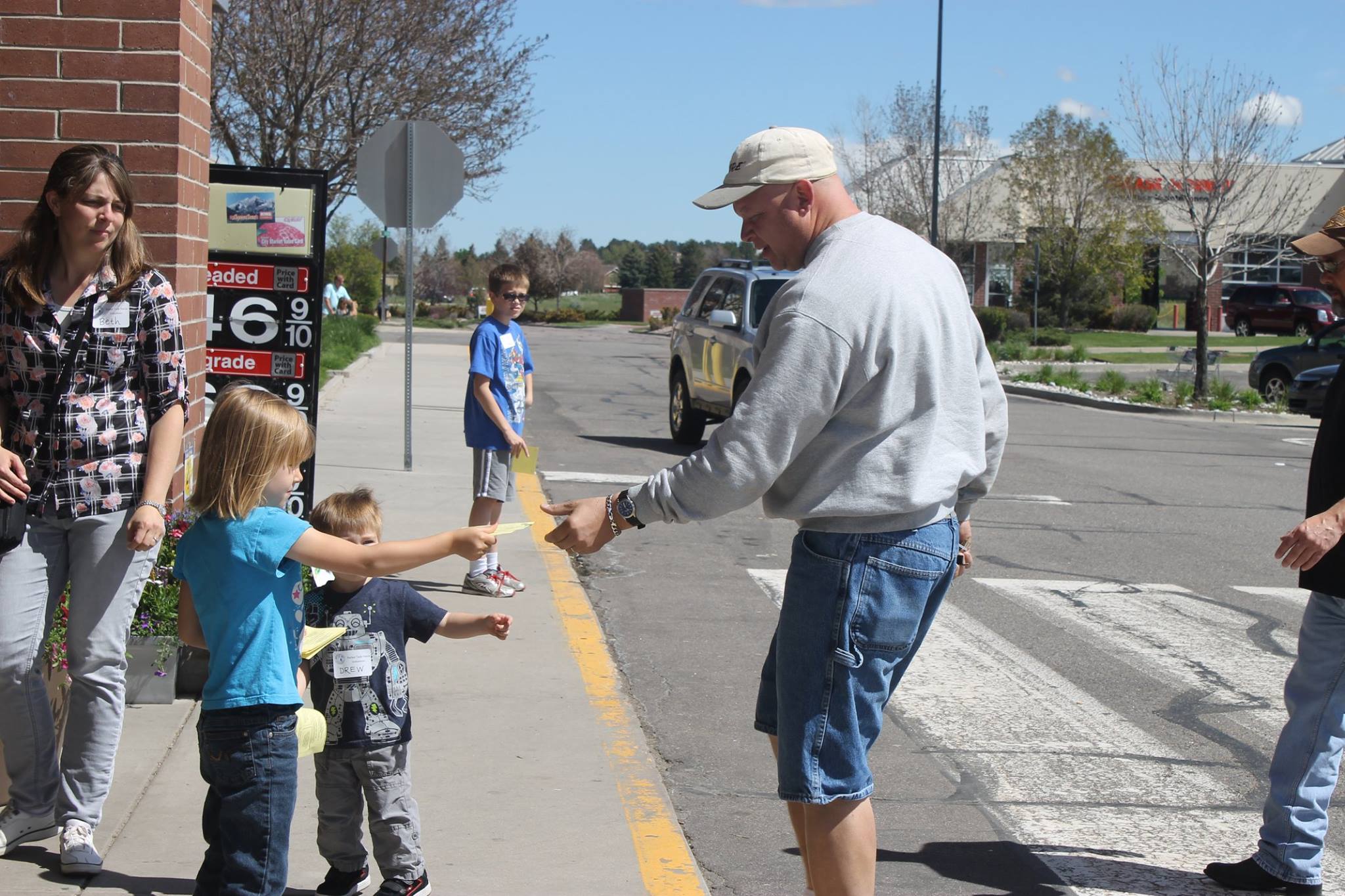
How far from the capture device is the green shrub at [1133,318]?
52125 mm


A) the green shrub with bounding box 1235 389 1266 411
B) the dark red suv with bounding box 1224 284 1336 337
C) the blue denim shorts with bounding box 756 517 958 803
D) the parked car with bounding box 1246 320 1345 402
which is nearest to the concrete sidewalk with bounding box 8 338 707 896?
the blue denim shorts with bounding box 756 517 958 803

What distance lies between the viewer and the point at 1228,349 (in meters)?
40.9

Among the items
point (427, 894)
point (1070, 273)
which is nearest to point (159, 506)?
point (427, 894)

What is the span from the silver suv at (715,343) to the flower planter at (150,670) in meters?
8.76

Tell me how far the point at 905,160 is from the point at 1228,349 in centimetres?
1102

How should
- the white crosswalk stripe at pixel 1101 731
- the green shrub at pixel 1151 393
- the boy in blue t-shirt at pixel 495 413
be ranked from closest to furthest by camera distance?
the white crosswalk stripe at pixel 1101 731 → the boy in blue t-shirt at pixel 495 413 → the green shrub at pixel 1151 393

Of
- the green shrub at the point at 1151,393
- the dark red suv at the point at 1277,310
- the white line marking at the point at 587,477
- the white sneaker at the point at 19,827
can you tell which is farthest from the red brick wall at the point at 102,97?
the dark red suv at the point at 1277,310

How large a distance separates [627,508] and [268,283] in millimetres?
4402

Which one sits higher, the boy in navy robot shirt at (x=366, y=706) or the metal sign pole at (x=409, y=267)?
the metal sign pole at (x=409, y=267)

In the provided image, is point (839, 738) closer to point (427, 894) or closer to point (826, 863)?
point (826, 863)

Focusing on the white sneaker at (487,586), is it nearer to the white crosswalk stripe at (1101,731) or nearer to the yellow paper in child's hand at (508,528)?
the white crosswalk stripe at (1101,731)

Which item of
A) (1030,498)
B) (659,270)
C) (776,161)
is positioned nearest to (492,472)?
(776,161)

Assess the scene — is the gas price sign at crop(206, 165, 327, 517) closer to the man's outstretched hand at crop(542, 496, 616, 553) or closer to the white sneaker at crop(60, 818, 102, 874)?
the white sneaker at crop(60, 818, 102, 874)

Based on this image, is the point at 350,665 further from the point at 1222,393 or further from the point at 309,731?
the point at 1222,393
